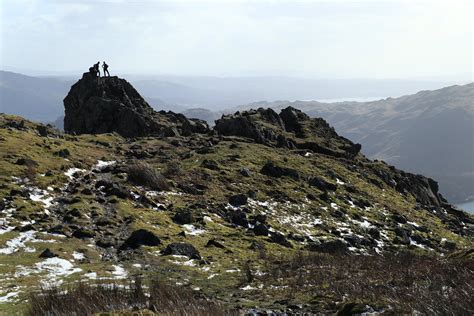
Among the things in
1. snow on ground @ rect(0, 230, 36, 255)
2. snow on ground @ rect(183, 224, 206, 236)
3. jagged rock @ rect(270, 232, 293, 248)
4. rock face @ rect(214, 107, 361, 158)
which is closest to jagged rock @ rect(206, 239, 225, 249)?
snow on ground @ rect(183, 224, 206, 236)

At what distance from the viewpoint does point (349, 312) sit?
62.3 feet

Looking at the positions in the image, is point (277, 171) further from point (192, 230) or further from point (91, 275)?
point (91, 275)

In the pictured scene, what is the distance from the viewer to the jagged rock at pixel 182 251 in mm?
38812

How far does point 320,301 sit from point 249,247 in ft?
80.9

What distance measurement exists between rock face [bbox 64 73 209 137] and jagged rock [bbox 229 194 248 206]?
50.8m

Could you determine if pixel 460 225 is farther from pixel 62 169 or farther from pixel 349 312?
pixel 349 312

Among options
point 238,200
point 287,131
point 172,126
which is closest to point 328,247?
point 238,200

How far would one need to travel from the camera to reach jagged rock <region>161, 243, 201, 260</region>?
3881 centimetres

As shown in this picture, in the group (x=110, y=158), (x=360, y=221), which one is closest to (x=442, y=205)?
(x=360, y=221)

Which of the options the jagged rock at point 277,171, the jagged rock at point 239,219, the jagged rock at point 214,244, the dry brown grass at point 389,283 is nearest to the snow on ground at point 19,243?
the jagged rock at point 214,244

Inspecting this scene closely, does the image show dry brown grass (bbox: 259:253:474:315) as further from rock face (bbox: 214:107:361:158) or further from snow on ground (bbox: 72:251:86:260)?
rock face (bbox: 214:107:361:158)

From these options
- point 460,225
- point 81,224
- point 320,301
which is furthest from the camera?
point 460,225

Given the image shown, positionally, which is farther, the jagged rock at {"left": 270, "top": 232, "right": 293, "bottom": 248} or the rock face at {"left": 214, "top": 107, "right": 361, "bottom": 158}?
the rock face at {"left": 214, "top": 107, "right": 361, "bottom": 158}

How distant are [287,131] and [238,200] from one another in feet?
271
